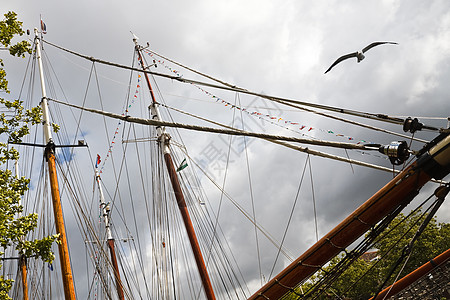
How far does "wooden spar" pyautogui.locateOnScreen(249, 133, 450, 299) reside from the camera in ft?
20.7

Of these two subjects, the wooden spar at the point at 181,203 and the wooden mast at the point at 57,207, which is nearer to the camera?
the wooden mast at the point at 57,207

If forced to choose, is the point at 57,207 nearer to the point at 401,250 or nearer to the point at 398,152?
the point at 398,152

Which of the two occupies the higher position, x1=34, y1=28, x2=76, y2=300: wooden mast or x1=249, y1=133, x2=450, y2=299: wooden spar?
x1=34, y1=28, x2=76, y2=300: wooden mast

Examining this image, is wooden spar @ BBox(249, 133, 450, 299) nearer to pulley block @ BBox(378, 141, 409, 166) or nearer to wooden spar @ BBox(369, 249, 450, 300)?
pulley block @ BBox(378, 141, 409, 166)

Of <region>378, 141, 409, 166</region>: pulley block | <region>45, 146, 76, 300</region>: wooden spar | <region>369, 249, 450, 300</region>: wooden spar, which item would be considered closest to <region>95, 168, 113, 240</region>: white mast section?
<region>45, 146, 76, 300</region>: wooden spar

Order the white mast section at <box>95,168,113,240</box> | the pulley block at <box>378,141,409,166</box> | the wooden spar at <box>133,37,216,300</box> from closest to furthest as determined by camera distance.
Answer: the pulley block at <box>378,141,409,166</box>, the wooden spar at <box>133,37,216,300</box>, the white mast section at <box>95,168,113,240</box>

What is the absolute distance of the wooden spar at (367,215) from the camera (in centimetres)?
630

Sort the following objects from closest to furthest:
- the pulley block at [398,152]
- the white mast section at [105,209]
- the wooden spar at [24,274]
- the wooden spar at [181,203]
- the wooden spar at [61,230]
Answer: the pulley block at [398,152] → the wooden spar at [61,230] → the wooden spar at [181,203] → the wooden spar at [24,274] → the white mast section at [105,209]

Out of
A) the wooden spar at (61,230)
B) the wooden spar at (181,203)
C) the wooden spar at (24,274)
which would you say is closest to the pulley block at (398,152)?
the wooden spar at (61,230)

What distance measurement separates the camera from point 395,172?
274 inches

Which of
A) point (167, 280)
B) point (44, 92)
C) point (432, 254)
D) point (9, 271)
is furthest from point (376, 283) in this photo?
point (44, 92)

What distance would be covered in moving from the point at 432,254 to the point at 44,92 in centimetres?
3006

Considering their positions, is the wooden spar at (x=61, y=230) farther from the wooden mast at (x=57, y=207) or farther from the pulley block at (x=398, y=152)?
the pulley block at (x=398, y=152)

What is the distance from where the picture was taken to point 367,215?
22.7 feet
